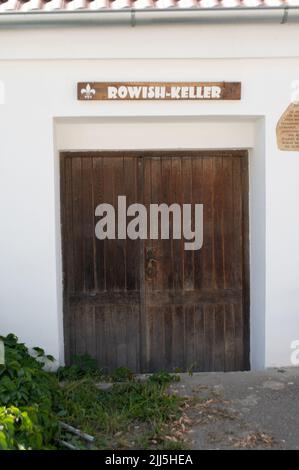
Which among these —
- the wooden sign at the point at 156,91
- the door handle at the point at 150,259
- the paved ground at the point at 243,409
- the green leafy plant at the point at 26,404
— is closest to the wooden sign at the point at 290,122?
the wooden sign at the point at 156,91

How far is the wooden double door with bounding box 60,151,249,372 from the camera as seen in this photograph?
594 centimetres

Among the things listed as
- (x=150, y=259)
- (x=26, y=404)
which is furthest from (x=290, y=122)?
(x=26, y=404)

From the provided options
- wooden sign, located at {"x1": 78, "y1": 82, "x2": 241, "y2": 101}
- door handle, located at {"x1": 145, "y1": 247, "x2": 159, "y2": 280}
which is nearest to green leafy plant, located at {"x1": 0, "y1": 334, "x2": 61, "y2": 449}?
door handle, located at {"x1": 145, "y1": 247, "x2": 159, "y2": 280}

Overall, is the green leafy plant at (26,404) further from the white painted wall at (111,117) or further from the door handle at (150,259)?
the door handle at (150,259)

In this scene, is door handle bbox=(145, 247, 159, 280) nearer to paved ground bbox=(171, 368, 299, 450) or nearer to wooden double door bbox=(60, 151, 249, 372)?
wooden double door bbox=(60, 151, 249, 372)

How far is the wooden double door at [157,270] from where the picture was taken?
234 inches

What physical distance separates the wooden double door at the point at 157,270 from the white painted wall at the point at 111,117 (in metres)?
0.43

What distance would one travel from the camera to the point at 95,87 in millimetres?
5219

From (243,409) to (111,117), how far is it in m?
2.97

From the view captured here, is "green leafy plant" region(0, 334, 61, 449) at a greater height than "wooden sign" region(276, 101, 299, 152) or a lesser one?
lesser

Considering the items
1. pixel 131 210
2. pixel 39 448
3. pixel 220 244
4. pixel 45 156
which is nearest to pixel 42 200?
pixel 45 156

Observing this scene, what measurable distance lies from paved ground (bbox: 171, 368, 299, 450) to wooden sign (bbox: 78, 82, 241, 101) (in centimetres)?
273

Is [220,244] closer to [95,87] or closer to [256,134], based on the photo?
[256,134]

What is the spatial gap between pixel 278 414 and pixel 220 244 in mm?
2073
